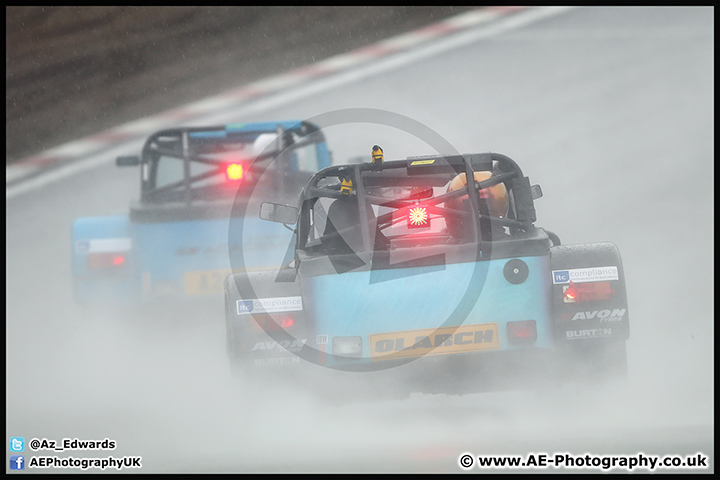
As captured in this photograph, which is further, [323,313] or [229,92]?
[229,92]

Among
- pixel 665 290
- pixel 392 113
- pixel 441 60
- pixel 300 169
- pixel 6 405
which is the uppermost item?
pixel 441 60

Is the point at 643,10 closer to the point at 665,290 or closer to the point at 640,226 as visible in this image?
the point at 640,226

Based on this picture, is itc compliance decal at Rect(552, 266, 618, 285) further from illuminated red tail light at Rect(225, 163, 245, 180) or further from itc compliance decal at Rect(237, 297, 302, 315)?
illuminated red tail light at Rect(225, 163, 245, 180)

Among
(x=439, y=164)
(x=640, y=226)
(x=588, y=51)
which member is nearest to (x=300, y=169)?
(x=439, y=164)

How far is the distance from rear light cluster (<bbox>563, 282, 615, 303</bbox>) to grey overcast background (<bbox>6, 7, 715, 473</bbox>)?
400mm

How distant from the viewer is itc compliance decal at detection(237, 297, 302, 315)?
411cm

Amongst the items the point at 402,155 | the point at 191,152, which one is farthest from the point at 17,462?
the point at 402,155

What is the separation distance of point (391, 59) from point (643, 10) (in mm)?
3533

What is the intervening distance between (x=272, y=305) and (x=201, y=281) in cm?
237

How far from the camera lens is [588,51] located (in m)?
10.8

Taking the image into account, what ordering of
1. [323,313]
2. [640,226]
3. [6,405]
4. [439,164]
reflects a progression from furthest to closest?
1. [640,226]
2. [6,405]
3. [439,164]
4. [323,313]

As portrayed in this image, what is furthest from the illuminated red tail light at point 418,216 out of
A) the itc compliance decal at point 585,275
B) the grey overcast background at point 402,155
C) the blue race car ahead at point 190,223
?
the blue race car ahead at point 190,223

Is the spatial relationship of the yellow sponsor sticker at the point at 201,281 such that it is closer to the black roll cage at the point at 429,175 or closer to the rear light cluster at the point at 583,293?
the black roll cage at the point at 429,175

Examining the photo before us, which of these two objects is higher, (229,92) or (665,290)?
(229,92)
